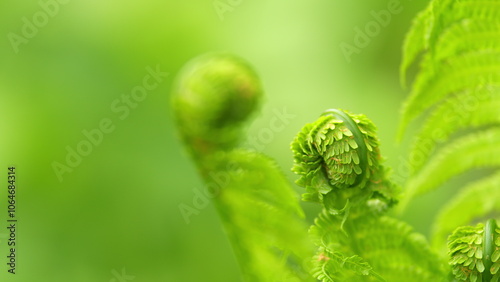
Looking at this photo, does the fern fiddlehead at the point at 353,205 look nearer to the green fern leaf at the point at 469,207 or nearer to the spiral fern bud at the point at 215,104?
the green fern leaf at the point at 469,207

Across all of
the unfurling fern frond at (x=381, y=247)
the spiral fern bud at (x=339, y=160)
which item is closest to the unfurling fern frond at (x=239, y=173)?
the unfurling fern frond at (x=381, y=247)

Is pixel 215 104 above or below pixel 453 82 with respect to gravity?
below

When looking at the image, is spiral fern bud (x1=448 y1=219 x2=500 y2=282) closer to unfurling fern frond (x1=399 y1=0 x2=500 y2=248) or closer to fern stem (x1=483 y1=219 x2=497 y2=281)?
fern stem (x1=483 y1=219 x2=497 y2=281)

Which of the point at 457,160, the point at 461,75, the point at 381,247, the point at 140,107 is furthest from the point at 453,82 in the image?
the point at 140,107

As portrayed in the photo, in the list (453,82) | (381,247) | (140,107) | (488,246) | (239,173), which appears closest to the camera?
(488,246)

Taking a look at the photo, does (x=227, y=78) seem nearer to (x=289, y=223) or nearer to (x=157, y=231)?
(x=289, y=223)

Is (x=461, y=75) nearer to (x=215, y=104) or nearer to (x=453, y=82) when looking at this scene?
(x=453, y=82)
